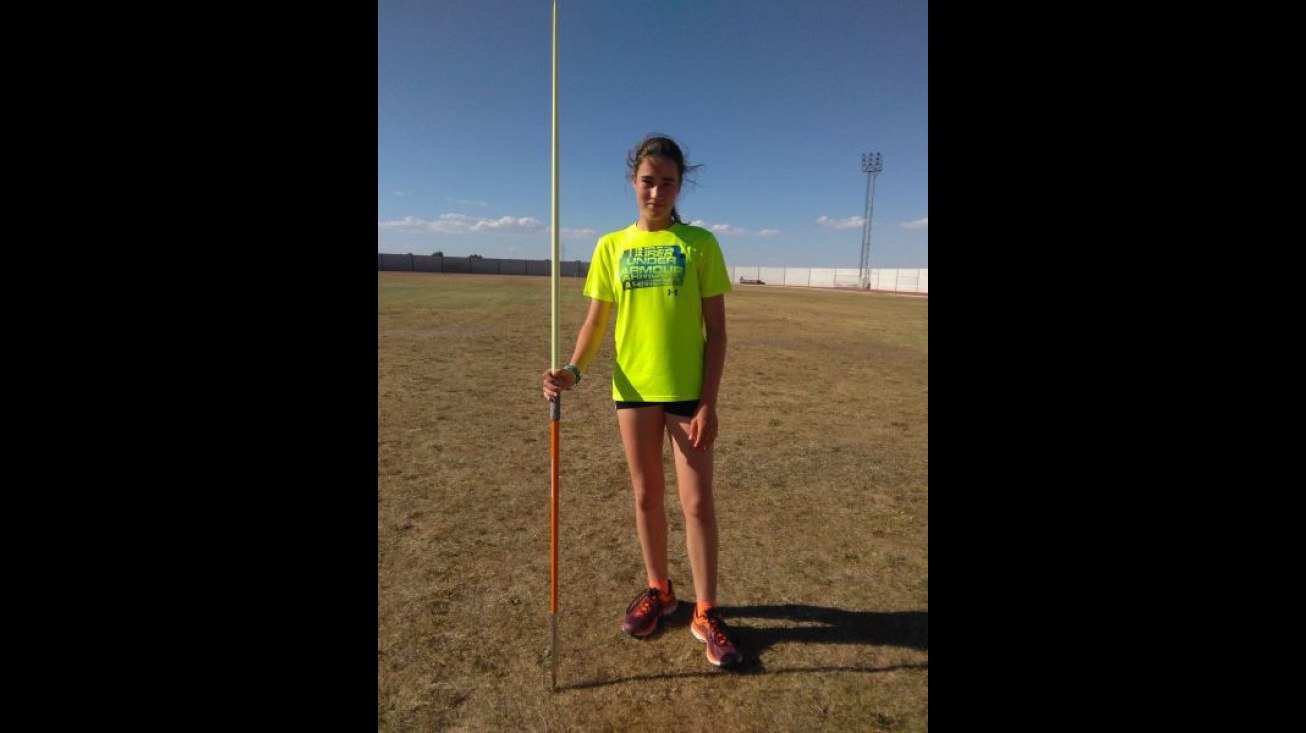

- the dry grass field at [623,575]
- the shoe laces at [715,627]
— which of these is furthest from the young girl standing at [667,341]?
the dry grass field at [623,575]

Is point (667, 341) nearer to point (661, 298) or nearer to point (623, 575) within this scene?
point (661, 298)

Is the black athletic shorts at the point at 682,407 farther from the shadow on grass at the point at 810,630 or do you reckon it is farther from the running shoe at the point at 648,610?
the shadow on grass at the point at 810,630

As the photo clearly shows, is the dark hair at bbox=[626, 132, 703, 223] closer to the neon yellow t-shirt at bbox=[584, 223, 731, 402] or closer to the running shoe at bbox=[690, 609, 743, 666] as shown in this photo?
the neon yellow t-shirt at bbox=[584, 223, 731, 402]

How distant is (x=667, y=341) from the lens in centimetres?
221

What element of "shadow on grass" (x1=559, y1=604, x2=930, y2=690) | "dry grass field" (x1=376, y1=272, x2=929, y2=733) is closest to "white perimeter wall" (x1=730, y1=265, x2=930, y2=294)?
"dry grass field" (x1=376, y1=272, x2=929, y2=733)

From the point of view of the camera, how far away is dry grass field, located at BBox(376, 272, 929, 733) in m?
2.11

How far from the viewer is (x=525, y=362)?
938cm

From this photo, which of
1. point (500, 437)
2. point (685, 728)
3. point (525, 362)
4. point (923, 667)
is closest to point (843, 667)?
point (923, 667)

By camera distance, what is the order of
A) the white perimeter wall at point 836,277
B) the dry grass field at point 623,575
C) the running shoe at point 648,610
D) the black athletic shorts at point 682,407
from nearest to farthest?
the dry grass field at point 623,575
the black athletic shorts at point 682,407
the running shoe at point 648,610
the white perimeter wall at point 836,277

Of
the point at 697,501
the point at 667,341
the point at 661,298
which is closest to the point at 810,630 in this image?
the point at 697,501

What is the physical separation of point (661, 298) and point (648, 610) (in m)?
1.48

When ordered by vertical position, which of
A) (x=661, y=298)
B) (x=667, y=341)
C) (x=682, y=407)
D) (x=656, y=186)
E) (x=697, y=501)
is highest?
(x=656, y=186)

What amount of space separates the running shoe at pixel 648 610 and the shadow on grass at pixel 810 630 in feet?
0.18

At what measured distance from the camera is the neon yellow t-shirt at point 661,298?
2.18 m
